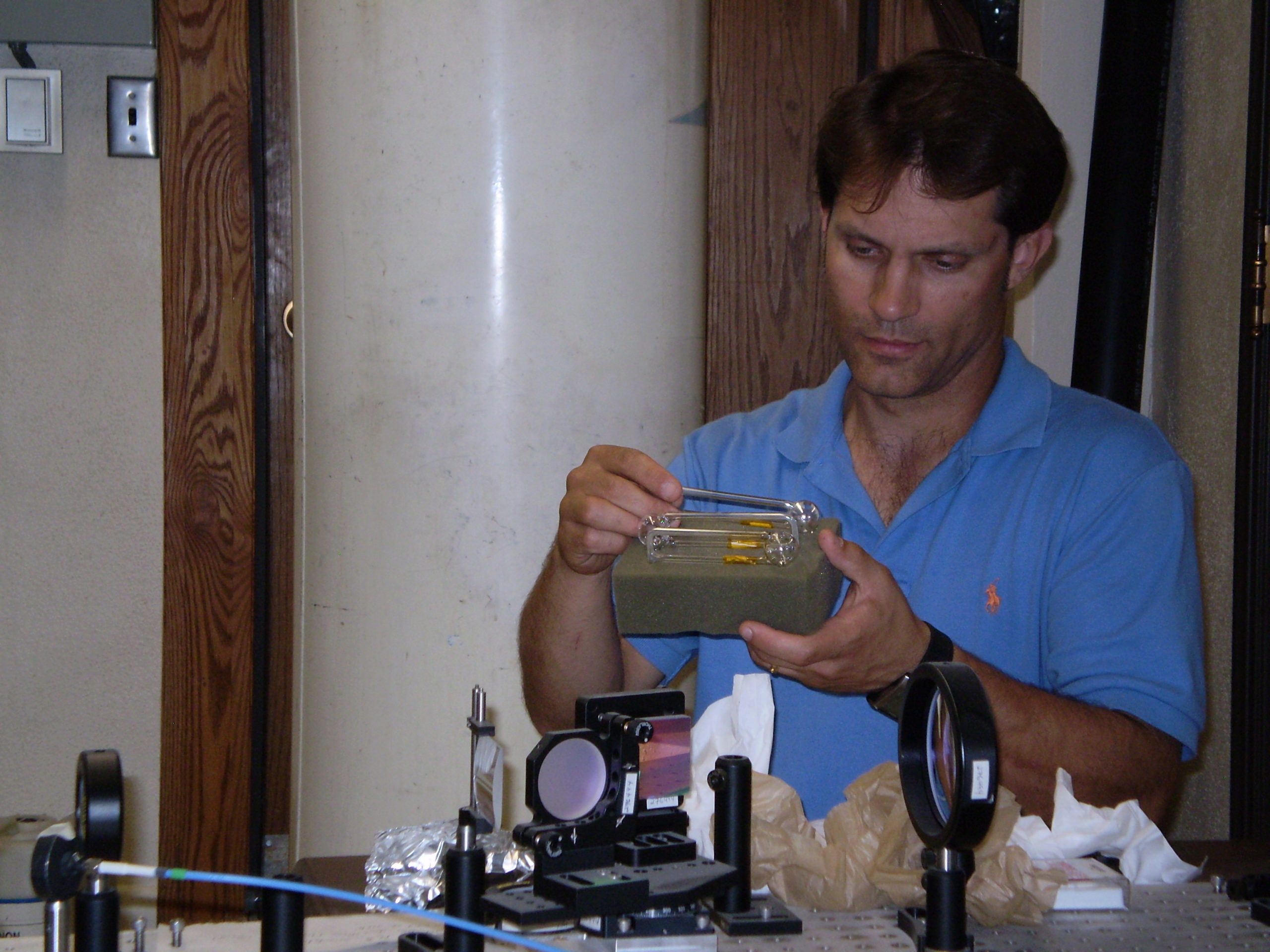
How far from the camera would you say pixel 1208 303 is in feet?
6.09

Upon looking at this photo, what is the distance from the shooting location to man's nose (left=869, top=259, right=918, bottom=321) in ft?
4.62

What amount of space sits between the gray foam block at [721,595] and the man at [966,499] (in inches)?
7.8

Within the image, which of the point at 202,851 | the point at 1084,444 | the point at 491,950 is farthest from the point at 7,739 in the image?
the point at 1084,444

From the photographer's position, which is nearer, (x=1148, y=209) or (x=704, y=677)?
(x=704, y=677)

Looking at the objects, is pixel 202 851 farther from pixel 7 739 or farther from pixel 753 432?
pixel 753 432

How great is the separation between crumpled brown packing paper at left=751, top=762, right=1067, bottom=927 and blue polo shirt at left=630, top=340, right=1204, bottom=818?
0.48m

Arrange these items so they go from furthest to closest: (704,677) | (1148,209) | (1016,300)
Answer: (1016,300) < (1148,209) < (704,677)

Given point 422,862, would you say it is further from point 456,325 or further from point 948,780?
point 456,325

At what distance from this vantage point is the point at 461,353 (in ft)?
5.34

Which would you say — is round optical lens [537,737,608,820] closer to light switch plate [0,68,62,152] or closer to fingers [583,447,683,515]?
fingers [583,447,683,515]

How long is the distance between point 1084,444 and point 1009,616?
0.24 metres

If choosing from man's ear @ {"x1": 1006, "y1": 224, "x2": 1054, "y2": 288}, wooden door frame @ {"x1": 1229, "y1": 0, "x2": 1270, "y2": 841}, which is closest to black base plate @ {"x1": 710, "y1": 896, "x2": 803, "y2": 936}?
man's ear @ {"x1": 1006, "y1": 224, "x2": 1054, "y2": 288}

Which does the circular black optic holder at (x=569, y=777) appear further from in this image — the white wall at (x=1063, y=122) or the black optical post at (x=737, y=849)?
the white wall at (x=1063, y=122)

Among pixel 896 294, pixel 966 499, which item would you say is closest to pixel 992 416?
pixel 966 499
